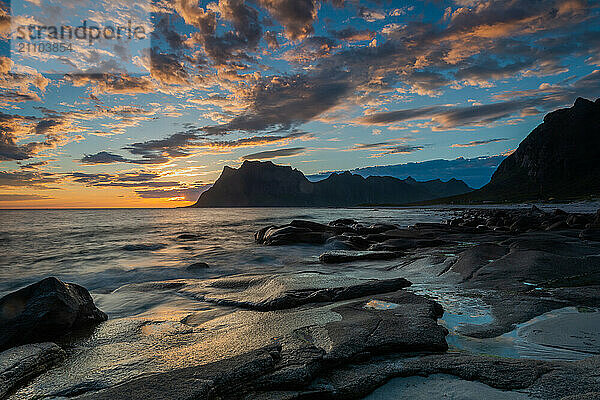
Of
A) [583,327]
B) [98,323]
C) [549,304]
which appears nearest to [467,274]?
[549,304]

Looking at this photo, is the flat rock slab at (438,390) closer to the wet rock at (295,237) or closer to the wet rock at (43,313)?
the wet rock at (43,313)

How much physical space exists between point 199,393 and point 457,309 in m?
4.25

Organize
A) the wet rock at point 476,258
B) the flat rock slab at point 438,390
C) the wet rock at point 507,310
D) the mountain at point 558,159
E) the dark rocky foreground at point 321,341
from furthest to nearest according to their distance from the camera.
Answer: the mountain at point 558,159
the wet rock at point 476,258
the wet rock at point 507,310
the dark rocky foreground at point 321,341
the flat rock slab at point 438,390

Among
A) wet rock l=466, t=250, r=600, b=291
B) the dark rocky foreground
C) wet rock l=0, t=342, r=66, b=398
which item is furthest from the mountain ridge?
wet rock l=0, t=342, r=66, b=398

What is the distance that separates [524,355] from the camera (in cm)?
358

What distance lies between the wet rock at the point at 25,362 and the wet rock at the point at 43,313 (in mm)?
666

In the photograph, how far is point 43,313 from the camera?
15.7 feet

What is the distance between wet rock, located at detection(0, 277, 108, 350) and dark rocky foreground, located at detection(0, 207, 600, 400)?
20 centimetres

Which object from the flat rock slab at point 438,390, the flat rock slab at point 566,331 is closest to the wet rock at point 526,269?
the flat rock slab at point 566,331

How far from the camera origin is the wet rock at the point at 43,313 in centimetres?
456

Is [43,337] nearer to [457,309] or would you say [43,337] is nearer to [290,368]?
[290,368]

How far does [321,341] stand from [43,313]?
13.7ft

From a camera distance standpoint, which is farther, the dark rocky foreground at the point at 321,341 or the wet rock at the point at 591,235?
the wet rock at the point at 591,235

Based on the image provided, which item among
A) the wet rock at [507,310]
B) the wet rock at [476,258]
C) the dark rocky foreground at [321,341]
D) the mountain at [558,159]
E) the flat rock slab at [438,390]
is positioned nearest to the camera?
the flat rock slab at [438,390]
